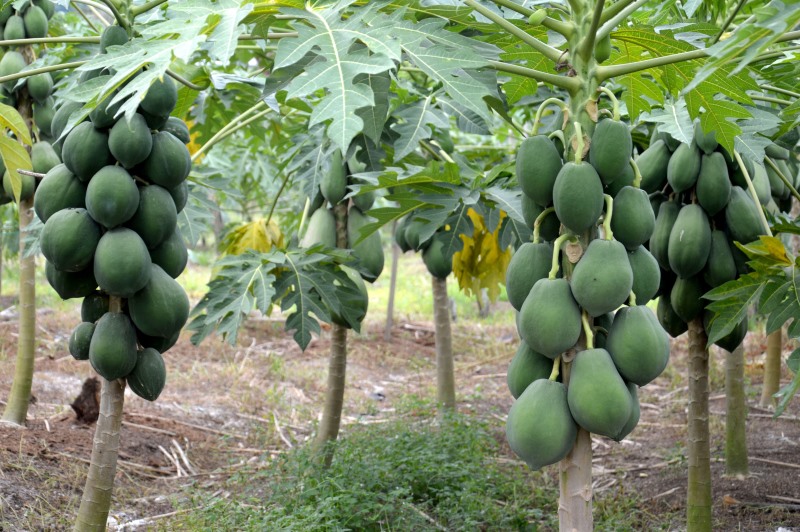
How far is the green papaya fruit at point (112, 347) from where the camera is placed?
6.43 feet

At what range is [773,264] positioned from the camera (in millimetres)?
2029

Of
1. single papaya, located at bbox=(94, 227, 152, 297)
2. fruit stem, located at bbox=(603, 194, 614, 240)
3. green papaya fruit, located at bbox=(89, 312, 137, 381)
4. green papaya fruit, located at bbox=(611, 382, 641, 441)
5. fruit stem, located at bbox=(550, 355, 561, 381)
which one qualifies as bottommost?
green papaya fruit, located at bbox=(89, 312, 137, 381)

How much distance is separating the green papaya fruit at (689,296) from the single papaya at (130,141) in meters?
1.52

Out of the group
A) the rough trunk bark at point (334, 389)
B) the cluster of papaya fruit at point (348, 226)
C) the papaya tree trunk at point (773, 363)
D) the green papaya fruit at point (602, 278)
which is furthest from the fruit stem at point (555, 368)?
the papaya tree trunk at point (773, 363)

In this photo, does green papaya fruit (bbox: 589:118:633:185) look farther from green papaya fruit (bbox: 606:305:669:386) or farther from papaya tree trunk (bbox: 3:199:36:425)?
papaya tree trunk (bbox: 3:199:36:425)

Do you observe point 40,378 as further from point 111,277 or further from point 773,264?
point 773,264

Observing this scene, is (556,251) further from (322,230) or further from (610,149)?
(322,230)

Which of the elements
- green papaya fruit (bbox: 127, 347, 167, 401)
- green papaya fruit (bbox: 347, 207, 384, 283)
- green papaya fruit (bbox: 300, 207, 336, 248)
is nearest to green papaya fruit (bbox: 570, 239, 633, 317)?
green papaya fruit (bbox: 127, 347, 167, 401)

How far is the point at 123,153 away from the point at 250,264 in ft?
2.99

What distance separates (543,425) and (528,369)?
0.51ft

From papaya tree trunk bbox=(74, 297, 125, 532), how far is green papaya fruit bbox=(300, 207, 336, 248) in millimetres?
1176

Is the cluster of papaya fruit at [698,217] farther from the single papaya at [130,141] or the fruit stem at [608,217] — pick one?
the single papaya at [130,141]

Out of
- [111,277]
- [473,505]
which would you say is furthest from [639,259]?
[473,505]

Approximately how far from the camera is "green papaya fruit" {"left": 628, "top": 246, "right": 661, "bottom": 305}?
5.26ft
